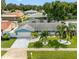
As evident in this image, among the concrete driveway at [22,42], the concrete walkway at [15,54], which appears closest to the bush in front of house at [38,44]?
the concrete driveway at [22,42]

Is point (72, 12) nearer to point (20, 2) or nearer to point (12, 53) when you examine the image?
point (20, 2)

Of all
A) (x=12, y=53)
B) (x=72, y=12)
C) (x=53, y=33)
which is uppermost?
(x=72, y=12)

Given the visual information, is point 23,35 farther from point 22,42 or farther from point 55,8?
point 55,8

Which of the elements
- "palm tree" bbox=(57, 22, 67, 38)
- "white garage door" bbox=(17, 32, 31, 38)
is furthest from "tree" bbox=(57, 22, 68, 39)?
"white garage door" bbox=(17, 32, 31, 38)

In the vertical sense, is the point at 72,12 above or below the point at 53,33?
above

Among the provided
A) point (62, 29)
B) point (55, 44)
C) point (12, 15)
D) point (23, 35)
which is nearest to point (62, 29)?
point (62, 29)

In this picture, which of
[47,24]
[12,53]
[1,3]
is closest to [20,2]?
[1,3]
